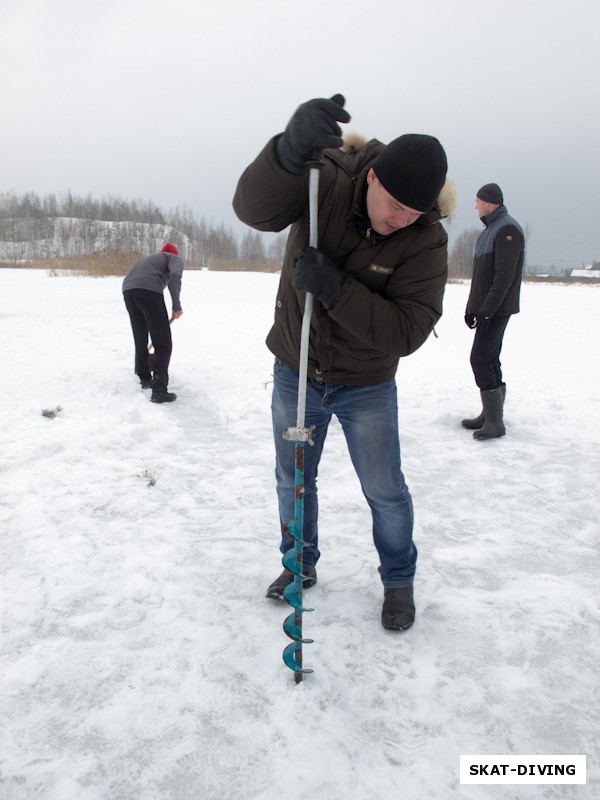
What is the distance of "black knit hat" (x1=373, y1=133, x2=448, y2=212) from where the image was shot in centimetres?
188

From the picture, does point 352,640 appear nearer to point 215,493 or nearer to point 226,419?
point 215,493

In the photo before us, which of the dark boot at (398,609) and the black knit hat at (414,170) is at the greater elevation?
the black knit hat at (414,170)

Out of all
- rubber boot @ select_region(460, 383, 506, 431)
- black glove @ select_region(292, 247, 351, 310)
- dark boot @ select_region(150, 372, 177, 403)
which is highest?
black glove @ select_region(292, 247, 351, 310)

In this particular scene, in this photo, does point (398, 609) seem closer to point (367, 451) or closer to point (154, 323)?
point (367, 451)

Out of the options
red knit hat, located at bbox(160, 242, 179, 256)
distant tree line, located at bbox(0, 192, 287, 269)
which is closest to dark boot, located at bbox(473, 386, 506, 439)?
red knit hat, located at bbox(160, 242, 179, 256)

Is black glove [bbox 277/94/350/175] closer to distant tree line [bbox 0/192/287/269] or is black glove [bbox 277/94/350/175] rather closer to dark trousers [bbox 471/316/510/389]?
dark trousers [bbox 471/316/510/389]

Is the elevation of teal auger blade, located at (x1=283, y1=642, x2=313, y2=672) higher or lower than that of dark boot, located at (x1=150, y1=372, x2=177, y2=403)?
lower

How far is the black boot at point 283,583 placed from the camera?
8.69 feet

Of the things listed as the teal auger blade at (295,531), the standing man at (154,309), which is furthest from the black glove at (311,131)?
the standing man at (154,309)

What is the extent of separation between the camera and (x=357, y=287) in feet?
6.58

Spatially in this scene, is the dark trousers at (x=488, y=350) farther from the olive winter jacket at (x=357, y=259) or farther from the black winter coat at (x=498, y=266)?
the olive winter jacket at (x=357, y=259)

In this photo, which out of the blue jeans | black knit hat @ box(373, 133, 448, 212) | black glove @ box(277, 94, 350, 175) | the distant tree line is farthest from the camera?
the distant tree line

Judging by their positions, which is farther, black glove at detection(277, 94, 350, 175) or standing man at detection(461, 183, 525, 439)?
standing man at detection(461, 183, 525, 439)

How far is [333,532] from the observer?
336cm
